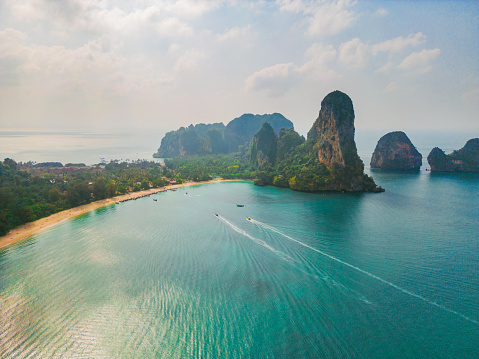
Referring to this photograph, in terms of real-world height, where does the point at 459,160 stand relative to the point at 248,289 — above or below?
above

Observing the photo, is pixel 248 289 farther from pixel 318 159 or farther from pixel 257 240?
pixel 318 159

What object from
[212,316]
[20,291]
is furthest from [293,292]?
[20,291]

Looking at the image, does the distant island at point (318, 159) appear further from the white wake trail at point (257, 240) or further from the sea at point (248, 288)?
the white wake trail at point (257, 240)

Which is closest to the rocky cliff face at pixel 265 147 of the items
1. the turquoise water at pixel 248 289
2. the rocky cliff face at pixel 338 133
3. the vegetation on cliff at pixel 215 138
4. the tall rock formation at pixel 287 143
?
the tall rock formation at pixel 287 143

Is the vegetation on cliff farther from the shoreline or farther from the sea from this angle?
the sea

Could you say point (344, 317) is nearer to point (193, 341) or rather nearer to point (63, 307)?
point (193, 341)

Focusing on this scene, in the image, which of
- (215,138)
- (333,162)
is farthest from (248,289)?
(215,138)

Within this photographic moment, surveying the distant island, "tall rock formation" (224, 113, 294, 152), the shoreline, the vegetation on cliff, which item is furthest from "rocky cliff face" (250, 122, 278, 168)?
"tall rock formation" (224, 113, 294, 152)
